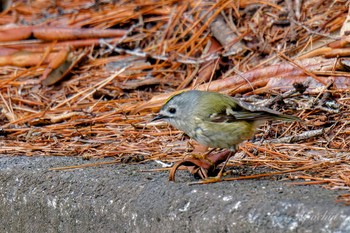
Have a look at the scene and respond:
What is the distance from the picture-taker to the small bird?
12.6 ft

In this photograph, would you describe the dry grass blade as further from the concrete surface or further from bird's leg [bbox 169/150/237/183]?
the concrete surface

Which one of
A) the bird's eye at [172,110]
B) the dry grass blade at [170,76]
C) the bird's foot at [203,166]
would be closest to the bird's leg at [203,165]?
the bird's foot at [203,166]

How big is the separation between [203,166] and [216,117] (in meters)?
0.34

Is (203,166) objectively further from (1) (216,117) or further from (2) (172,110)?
(2) (172,110)

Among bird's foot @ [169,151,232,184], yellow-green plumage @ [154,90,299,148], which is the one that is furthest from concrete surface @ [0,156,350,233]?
yellow-green plumage @ [154,90,299,148]

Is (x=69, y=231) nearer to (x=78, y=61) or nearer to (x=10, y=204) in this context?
(x=10, y=204)

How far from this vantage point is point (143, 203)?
11.2ft

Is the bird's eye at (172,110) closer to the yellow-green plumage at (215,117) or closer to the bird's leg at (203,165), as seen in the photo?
the yellow-green plumage at (215,117)

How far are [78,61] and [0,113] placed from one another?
0.92m

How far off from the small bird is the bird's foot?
0.07 metres

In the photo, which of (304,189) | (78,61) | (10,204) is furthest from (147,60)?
(304,189)

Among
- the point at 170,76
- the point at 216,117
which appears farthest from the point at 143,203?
the point at 170,76

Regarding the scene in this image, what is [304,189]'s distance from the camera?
10.6 feet

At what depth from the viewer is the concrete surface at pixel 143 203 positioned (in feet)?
9.62
